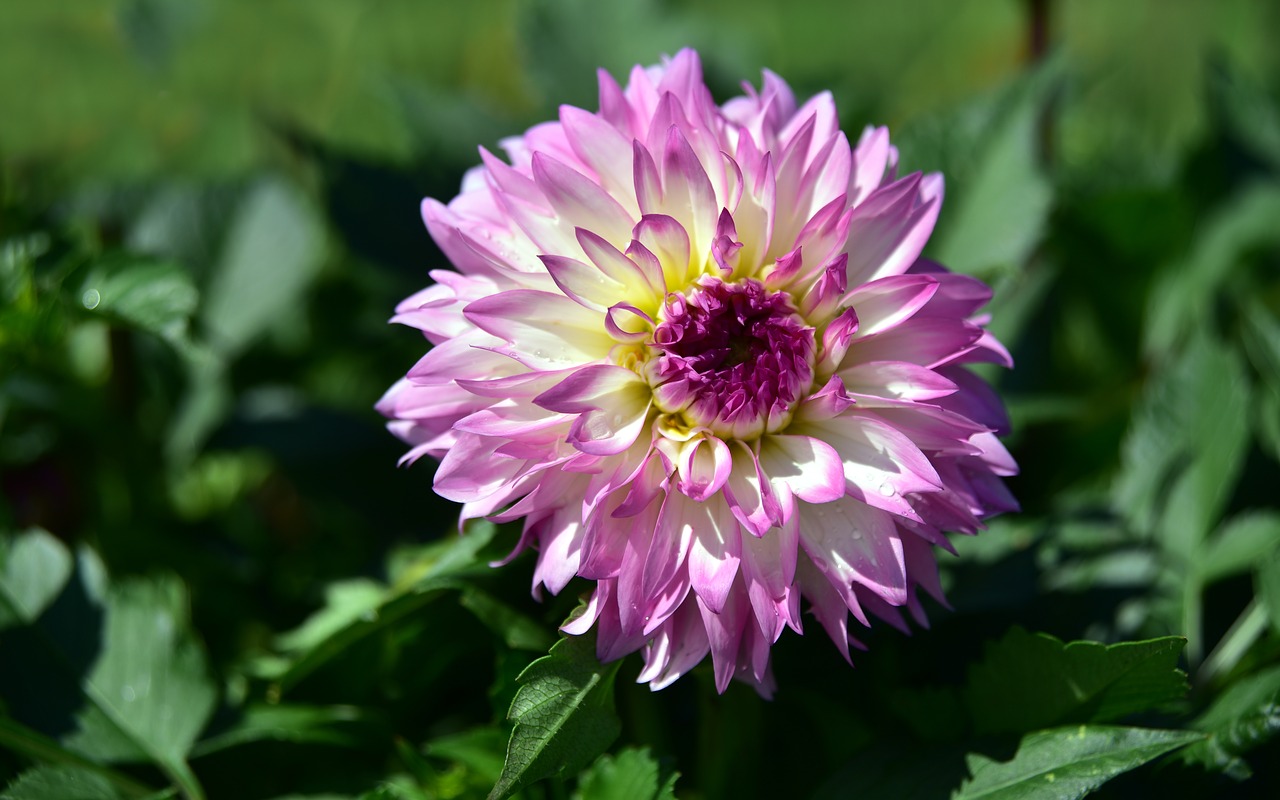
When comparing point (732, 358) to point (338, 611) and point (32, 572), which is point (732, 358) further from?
point (32, 572)

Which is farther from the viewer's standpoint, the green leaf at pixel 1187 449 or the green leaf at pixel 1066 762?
the green leaf at pixel 1187 449

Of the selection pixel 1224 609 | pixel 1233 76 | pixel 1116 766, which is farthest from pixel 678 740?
pixel 1233 76

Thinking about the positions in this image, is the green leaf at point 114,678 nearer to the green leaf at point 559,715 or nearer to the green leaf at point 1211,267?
the green leaf at point 559,715

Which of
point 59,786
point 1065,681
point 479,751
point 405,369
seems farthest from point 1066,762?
point 405,369

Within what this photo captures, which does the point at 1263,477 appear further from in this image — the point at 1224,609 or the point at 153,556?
the point at 153,556

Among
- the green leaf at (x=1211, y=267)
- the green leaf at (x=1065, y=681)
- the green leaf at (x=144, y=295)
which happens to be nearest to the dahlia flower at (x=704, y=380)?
the green leaf at (x=1065, y=681)

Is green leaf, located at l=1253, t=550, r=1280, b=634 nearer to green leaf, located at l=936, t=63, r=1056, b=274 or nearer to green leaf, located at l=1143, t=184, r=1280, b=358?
green leaf, located at l=936, t=63, r=1056, b=274
